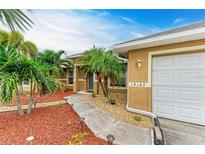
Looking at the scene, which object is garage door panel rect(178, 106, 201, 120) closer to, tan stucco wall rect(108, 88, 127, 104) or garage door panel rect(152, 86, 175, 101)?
garage door panel rect(152, 86, 175, 101)

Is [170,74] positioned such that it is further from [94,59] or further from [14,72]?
[14,72]

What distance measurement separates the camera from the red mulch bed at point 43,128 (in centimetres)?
443

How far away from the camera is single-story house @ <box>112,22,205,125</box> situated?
537cm

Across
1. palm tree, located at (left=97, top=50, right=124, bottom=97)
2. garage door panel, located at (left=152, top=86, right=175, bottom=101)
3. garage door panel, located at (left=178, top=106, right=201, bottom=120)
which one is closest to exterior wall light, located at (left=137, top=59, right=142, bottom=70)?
garage door panel, located at (left=152, top=86, right=175, bottom=101)

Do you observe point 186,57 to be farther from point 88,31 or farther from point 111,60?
point 88,31

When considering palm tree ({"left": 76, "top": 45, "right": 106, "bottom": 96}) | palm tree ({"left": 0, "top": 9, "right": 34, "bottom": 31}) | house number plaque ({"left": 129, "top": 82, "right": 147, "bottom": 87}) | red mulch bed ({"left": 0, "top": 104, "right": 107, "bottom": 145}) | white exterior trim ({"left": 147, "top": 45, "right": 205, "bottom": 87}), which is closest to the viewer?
palm tree ({"left": 0, "top": 9, "right": 34, "bottom": 31})

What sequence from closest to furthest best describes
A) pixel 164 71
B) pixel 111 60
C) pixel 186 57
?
pixel 186 57 < pixel 164 71 < pixel 111 60

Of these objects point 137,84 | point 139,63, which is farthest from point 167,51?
point 137,84

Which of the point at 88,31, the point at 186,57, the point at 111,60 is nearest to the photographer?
the point at 186,57

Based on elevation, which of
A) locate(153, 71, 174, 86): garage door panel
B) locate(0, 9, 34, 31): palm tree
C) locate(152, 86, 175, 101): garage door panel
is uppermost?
locate(0, 9, 34, 31): palm tree
